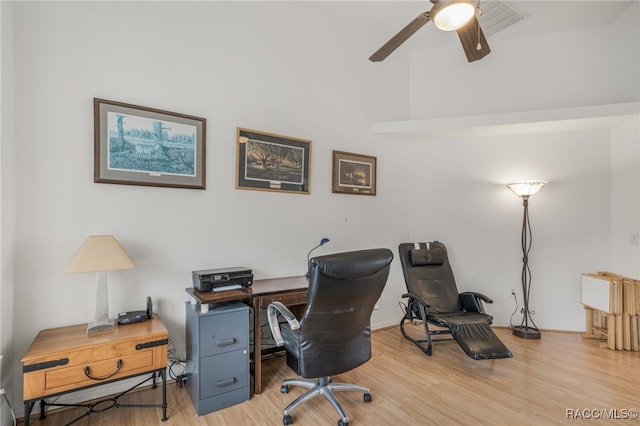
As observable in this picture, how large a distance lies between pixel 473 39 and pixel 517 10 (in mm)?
1433

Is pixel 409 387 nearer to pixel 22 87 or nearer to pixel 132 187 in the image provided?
pixel 132 187

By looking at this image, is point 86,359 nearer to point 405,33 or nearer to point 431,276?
point 405,33

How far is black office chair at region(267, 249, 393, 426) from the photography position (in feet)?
5.57

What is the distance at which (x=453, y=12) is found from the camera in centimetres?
171

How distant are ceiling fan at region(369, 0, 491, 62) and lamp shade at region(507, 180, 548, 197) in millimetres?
1800

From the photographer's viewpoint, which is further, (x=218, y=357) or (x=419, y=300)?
(x=419, y=300)

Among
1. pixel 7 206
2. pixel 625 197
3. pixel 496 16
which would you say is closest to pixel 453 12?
pixel 496 16

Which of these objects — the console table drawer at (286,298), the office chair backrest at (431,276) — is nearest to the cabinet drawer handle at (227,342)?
the console table drawer at (286,298)

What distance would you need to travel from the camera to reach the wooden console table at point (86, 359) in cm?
162

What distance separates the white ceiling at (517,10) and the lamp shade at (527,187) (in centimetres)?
177

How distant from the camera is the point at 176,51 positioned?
2461 millimetres

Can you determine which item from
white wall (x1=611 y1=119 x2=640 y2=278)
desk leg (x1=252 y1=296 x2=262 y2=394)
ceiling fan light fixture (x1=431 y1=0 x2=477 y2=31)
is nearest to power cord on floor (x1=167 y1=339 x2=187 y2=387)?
Answer: desk leg (x1=252 y1=296 x2=262 y2=394)

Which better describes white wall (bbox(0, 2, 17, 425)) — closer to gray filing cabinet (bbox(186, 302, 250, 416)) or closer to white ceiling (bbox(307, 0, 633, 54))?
gray filing cabinet (bbox(186, 302, 250, 416))

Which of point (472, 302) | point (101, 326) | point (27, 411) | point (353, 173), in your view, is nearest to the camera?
point (27, 411)
